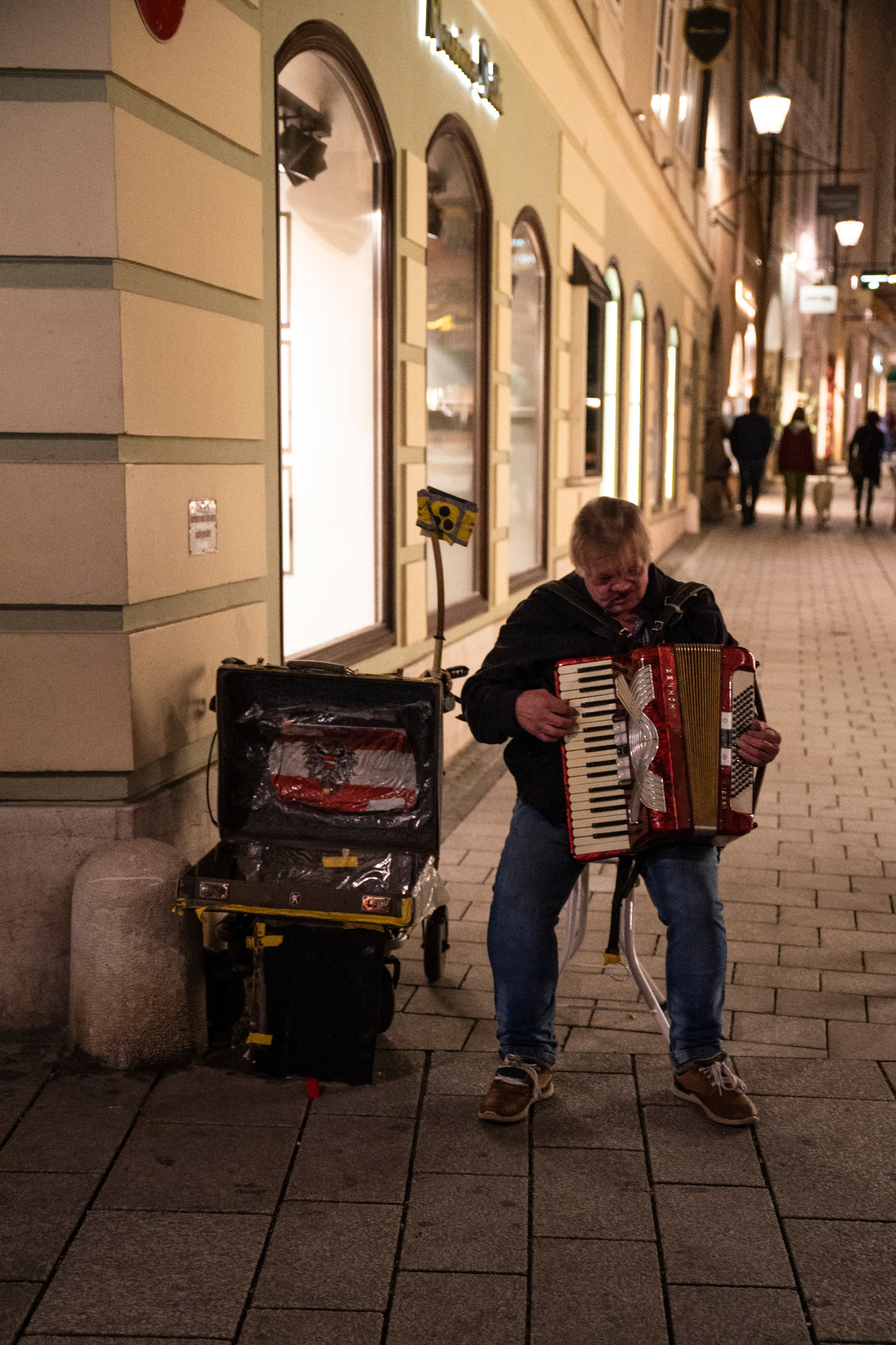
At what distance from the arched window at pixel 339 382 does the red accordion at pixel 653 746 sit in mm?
2735

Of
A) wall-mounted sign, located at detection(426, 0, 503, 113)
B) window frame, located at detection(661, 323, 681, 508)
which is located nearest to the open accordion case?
wall-mounted sign, located at detection(426, 0, 503, 113)

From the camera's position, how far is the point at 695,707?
3477mm

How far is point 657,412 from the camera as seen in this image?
62.4 feet

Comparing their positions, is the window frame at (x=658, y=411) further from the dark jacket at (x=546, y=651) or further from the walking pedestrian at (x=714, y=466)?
the dark jacket at (x=546, y=651)

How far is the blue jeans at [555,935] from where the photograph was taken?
11.8ft

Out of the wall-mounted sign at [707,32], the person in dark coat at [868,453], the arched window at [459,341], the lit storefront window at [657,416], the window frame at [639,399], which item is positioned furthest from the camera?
the person in dark coat at [868,453]

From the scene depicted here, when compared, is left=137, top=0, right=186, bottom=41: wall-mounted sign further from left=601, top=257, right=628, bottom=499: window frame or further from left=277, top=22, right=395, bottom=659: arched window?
left=601, top=257, right=628, bottom=499: window frame

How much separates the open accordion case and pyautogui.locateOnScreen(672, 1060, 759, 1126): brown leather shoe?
0.80 metres

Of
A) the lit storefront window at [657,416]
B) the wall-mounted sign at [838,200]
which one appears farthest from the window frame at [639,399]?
the wall-mounted sign at [838,200]

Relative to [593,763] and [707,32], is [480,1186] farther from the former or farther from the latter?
[707,32]

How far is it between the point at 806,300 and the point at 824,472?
275 inches

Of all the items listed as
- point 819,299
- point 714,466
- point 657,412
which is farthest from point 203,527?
point 819,299

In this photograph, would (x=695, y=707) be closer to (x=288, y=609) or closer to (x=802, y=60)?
(x=288, y=609)

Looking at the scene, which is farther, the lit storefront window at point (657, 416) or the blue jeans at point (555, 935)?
the lit storefront window at point (657, 416)
